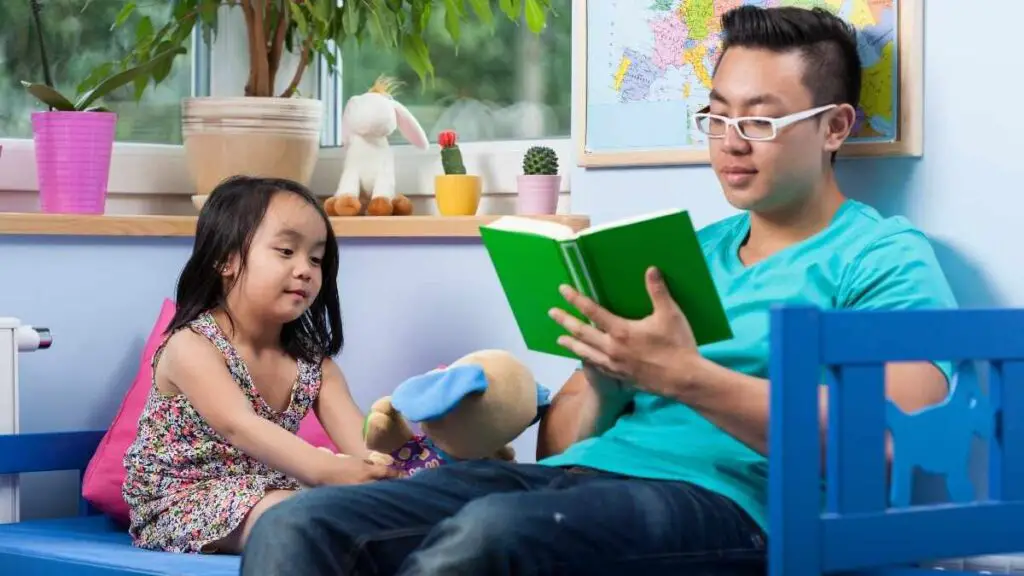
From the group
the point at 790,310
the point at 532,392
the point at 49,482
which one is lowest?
the point at 49,482

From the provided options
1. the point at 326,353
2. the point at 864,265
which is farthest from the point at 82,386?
A: the point at 864,265

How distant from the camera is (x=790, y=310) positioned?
4.22 feet

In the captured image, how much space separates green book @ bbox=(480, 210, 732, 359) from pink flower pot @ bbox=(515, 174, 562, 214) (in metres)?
0.74

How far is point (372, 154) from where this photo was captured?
250 centimetres

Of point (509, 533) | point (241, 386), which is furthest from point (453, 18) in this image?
point (509, 533)

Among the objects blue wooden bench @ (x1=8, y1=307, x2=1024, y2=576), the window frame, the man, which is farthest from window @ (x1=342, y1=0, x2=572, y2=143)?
blue wooden bench @ (x1=8, y1=307, x2=1024, y2=576)

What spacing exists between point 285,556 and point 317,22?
4.17 ft

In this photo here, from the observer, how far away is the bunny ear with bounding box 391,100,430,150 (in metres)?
2.49

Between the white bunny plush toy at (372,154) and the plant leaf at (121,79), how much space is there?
0.30 meters

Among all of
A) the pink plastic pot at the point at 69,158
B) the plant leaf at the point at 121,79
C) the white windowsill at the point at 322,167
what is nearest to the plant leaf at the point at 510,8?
the white windowsill at the point at 322,167

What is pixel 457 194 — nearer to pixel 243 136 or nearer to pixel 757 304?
pixel 243 136

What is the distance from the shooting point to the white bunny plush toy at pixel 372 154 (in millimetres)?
2455

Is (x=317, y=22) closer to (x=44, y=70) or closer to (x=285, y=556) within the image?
(x=44, y=70)

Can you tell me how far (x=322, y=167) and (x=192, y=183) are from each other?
9.8 inches
